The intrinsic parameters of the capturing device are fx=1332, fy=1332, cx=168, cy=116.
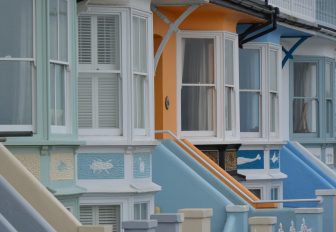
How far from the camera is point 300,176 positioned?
90.0ft

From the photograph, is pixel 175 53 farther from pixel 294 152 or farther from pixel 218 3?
pixel 294 152

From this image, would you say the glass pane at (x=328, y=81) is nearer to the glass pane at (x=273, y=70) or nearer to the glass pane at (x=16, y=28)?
the glass pane at (x=273, y=70)

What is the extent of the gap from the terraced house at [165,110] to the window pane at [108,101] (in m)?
0.02

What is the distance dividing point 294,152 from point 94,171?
1091cm

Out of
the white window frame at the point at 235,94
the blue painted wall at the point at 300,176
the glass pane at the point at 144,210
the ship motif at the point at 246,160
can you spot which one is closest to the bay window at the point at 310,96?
the blue painted wall at the point at 300,176

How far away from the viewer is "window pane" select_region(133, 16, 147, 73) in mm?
18719

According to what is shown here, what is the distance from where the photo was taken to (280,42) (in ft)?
94.5

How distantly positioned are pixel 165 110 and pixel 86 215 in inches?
204

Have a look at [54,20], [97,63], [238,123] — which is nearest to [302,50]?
[238,123]

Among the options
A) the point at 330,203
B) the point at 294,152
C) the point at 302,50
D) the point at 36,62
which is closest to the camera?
the point at 36,62

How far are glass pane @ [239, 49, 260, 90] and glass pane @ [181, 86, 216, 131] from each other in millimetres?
2681

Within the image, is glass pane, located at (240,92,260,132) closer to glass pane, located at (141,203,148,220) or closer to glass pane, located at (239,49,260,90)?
glass pane, located at (239,49,260,90)

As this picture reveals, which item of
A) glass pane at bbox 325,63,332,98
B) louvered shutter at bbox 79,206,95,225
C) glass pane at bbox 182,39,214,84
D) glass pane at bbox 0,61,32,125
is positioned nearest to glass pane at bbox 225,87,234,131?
glass pane at bbox 182,39,214,84

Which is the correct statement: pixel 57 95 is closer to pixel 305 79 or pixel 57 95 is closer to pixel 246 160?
pixel 246 160
